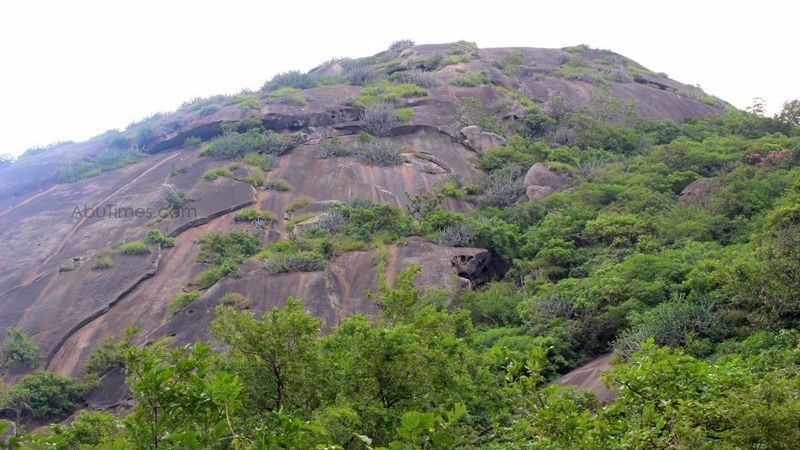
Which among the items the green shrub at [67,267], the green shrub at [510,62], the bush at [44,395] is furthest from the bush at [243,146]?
the green shrub at [510,62]

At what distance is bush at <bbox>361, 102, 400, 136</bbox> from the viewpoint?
35697mm

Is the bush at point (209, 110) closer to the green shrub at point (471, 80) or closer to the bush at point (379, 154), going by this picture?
the bush at point (379, 154)

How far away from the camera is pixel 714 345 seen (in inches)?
569

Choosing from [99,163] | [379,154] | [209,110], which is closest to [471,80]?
[379,154]

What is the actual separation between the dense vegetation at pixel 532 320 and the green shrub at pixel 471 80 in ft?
9.79

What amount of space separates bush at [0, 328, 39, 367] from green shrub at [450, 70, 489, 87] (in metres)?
27.4

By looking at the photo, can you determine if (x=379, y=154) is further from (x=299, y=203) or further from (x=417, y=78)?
(x=417, y=78)

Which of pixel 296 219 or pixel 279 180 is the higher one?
pixel 279 180

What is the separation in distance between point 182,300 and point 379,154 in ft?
44.1

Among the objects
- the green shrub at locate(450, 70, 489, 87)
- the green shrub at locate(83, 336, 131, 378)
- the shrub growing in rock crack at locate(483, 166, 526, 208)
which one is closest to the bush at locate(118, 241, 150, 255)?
the green shrub at locate(83, 336, 131, 378)

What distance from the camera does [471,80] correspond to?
135 feet

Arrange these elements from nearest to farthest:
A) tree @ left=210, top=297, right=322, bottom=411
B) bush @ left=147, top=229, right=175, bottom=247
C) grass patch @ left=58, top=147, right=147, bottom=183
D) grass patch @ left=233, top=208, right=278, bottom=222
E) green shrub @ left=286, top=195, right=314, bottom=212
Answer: tree @ left=210, top=297, right=322, bottom=411 → bush @ left=147, top=229, right=175, bottom=247 → grass patch @ left=233, top=208, right=278, bottom=222 → green shrub @ left=286, top=195, right=314, bottom=212 → grass patch @ left=58, top=147, right=147, bottom=183

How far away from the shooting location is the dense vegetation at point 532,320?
254 inches

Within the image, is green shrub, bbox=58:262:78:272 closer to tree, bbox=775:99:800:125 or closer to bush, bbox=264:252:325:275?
bush, bbox=264:252:325:275
